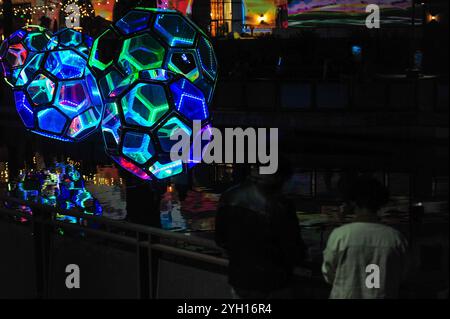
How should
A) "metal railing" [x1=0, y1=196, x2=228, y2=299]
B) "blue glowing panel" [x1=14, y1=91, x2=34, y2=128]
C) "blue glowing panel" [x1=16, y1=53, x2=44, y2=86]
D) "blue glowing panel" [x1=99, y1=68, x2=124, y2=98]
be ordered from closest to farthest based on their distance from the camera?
1. "metal railing" [x1=0, y1=196, x2=228, y2=299]
2. "blue glowing panel" [x1=99, y1=68, x2=124, y2=98]
3. "blue glowing panel" [x1=14, y1=91, x2=34, y2=128]
4. "blue glowing panel" [x1=16, y1=53, x2=44, y2=86]

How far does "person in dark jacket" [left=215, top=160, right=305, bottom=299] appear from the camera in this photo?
4.49 m

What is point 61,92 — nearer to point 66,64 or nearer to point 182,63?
point 66,64

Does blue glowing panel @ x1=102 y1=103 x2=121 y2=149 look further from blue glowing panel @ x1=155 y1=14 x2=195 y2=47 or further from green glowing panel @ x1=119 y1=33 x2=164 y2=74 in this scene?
blue glowing panel @ x1=155 y1=14 x2=195 y2=47

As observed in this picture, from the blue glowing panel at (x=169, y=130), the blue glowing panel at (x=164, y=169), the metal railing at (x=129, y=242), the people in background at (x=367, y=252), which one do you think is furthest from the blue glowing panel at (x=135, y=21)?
the people in background at (x=367, y=252)

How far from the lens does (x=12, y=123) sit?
29875mm

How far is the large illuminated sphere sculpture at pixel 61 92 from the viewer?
8.49m

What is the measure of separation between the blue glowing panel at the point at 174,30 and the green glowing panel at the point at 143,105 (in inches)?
22.3

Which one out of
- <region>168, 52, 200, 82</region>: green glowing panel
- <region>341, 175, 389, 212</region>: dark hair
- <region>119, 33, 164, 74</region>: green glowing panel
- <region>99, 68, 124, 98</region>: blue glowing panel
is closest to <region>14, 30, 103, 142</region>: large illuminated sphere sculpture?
<region>99, 68, 124, 98</region>: blue glowing panel

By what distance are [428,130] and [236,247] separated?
1977cm

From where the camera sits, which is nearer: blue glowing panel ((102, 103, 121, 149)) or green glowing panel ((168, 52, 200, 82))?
blue glowing panel ((102, 103, 121, 149))

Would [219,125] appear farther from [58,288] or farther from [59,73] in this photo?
[58,288]

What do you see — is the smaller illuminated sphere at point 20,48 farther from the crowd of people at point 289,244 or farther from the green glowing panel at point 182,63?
the crowd of people at point 289,244

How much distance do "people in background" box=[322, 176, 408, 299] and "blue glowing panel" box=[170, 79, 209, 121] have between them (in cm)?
338
